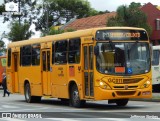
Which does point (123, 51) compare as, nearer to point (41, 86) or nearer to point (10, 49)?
point (41, 86)

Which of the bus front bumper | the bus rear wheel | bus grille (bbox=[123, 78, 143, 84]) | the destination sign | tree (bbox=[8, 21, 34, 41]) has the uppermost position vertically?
tree (bbox=[8, 21, 34, 41])

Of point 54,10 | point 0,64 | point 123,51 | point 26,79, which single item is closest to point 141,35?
point 123,51

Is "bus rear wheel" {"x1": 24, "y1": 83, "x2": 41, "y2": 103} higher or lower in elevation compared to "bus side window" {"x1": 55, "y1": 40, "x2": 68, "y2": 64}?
lower

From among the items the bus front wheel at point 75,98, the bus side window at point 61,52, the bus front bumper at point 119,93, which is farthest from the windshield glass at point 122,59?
the bus side window at point 61,52

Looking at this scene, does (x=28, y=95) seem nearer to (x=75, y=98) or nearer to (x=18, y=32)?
(x=75, y=98)

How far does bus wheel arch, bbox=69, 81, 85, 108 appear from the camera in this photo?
21.0 metres

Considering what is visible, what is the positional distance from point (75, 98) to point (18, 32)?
137 feet

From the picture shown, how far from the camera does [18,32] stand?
204 feet

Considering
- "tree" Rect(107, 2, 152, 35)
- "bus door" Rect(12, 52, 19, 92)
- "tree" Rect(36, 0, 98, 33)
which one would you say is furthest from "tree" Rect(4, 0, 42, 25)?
"bus door" Rect(12, 52, 19, 92)

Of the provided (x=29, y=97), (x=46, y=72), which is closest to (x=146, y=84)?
(x=46, y=72)

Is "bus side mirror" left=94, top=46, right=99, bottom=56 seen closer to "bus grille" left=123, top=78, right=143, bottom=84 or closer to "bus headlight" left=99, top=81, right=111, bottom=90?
"bus headlight" left=99, top=81, right=111, bottom=90

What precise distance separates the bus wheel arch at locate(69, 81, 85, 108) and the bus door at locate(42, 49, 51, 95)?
2.39 m

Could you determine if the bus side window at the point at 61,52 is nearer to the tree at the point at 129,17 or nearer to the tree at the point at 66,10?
the tree at the point at 129,17

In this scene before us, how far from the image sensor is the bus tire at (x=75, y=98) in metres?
21.0
